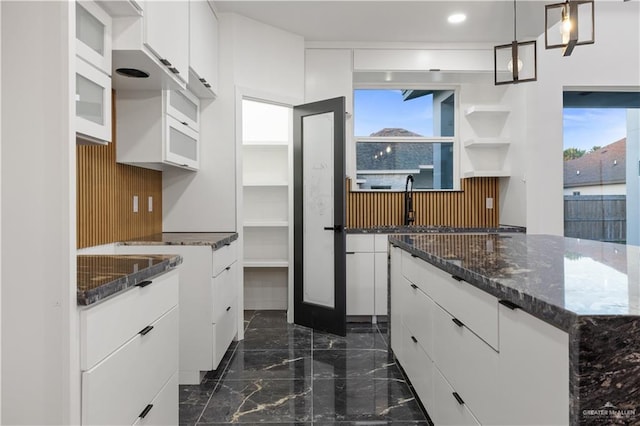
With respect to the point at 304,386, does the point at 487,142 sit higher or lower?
higher

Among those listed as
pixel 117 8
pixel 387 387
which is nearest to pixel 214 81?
pixel 117 8

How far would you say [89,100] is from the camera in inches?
71.6

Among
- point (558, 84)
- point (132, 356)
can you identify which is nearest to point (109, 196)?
point (132, 356)

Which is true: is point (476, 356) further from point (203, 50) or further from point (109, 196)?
point (203, 50)

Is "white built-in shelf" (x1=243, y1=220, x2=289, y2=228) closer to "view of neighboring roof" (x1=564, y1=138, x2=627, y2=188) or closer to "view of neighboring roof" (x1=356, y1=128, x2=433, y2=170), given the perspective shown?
"view of neighboring roof" (x1=356, y1=128, x2=433, y2=170)

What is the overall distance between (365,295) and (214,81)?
2.44 metres

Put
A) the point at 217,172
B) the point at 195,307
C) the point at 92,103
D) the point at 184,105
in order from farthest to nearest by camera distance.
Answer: the point at 217,172 → the point at 184,105 → the point at 195,307 → the point at 92,103

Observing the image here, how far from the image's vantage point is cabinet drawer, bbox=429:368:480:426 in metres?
1.58

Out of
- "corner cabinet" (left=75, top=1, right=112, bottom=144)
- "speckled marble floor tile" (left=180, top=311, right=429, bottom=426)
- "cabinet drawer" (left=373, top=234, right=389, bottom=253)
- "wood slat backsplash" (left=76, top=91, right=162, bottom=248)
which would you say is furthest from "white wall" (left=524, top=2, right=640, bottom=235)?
"corner cabinet" (left=75, top=1, right=112, bottom=144)

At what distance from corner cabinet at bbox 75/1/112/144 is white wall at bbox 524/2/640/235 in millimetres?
3729

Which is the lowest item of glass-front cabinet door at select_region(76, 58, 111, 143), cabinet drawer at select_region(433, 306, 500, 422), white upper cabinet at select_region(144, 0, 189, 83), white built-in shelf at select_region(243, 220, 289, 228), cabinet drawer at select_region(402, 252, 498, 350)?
cabinet drawer at select_region(433, 306, 500, 422)

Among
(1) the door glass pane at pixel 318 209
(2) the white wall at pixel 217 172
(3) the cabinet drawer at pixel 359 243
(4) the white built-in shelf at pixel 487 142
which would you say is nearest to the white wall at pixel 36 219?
(2) the white wall at pixel 217 172

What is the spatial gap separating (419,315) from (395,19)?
2808mm

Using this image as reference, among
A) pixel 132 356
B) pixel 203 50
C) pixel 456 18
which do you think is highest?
pixel 456 18
